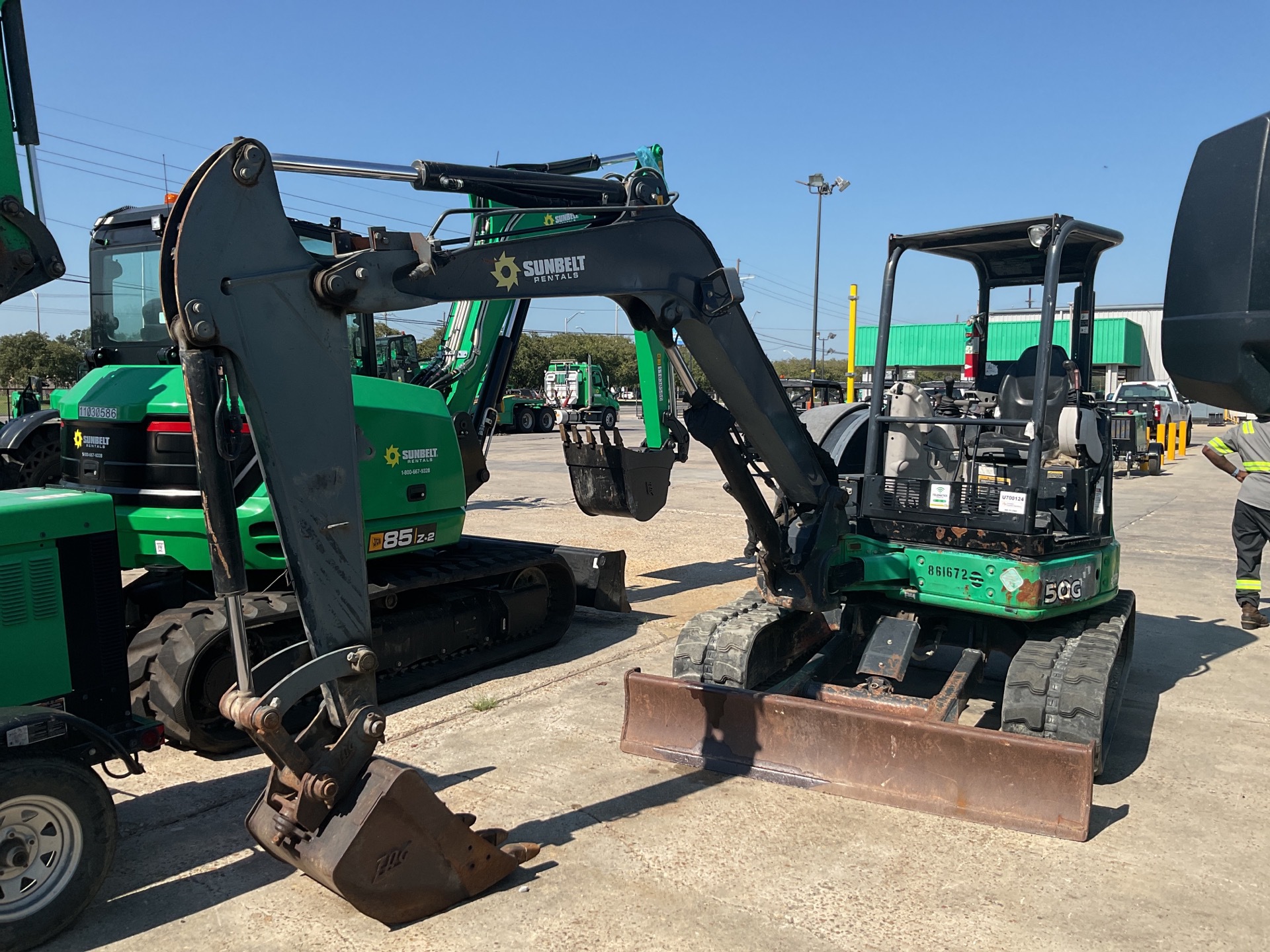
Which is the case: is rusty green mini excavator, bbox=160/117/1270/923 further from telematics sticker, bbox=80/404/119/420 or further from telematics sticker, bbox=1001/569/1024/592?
telematics sticker, bbox=80/404/119/420

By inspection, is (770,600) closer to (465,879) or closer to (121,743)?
(465,879)

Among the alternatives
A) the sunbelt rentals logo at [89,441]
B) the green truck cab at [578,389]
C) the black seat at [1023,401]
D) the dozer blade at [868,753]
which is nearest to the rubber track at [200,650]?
the sunbelt rentals logo at [89,441]

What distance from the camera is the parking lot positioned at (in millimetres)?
3779

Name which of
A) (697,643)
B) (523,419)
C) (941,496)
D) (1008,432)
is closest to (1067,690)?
(941,496)

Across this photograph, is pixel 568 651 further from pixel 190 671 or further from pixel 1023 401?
pixel 1023 401

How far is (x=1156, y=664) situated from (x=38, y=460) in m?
11.0

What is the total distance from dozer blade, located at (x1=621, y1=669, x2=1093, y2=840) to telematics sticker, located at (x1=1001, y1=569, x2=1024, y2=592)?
3.16ft

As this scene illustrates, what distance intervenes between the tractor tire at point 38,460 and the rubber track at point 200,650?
5770 mm

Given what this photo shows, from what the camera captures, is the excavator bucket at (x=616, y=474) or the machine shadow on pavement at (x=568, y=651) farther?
the excavator bucket at (x=616, y=474)

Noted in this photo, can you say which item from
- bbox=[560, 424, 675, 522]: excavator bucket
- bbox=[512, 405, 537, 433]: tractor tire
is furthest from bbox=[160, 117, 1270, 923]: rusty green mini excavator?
bbox=[512, 405, 537, 433]: tractor tire

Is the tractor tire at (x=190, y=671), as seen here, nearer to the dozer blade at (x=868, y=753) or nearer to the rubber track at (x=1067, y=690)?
the dozer blade at (x=868, y=753)

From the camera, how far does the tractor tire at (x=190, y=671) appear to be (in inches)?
221

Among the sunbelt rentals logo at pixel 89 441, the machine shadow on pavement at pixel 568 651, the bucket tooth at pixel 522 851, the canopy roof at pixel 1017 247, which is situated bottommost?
the machine shadow on pavement at pixel 568 651

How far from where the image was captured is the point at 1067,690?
509 centimetres
